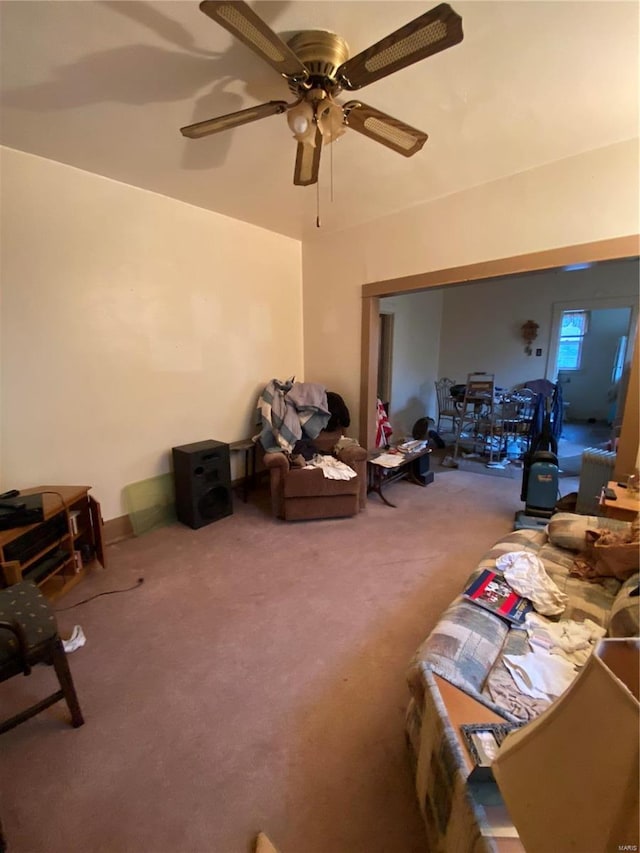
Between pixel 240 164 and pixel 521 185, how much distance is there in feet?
6.55

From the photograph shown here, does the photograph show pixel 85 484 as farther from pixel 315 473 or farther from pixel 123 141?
pixel 123 141

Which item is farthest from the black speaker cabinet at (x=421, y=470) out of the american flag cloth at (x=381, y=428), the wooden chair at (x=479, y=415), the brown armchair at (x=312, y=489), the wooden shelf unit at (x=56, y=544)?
the wooden shelf unit at (x=56, y=544)

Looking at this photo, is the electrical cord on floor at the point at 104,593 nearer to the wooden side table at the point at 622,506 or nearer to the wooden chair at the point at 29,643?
the wooden chair at the point at 29,643

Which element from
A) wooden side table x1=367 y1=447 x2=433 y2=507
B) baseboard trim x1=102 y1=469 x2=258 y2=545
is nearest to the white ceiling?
wooden side table x1=367 y1=447 x2=433 y2=507

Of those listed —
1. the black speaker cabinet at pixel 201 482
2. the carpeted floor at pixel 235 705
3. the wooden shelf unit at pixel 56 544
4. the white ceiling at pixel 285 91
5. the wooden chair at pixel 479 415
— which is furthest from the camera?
the wooden chair at pixel 479 415

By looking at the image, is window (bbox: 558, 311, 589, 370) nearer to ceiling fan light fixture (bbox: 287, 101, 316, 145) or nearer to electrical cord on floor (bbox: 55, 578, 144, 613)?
ceiling fan light fixture (bbox: 287, 101, 316, 145)

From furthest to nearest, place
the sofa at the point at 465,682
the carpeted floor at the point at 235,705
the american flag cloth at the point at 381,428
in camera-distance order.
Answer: the american flag cloth at the point at 381,428 → the carpeted floor at the point at 235,705 → the sofa at the point at 465,682

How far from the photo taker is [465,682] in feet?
3.79

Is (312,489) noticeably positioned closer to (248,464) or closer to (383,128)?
(248,464)

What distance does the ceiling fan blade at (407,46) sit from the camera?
1.05m

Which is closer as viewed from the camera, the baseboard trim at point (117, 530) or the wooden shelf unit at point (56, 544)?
the wooden shelf unit at point (56, 544)

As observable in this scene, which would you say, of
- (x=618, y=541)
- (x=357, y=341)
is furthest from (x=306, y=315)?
(x=618, y=541)

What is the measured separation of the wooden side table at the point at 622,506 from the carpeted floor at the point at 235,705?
91cm

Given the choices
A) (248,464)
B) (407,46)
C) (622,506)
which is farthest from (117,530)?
(622,506)
